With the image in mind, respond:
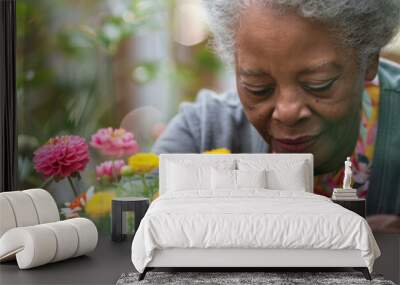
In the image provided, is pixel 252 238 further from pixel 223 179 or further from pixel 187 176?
pixel 187 176

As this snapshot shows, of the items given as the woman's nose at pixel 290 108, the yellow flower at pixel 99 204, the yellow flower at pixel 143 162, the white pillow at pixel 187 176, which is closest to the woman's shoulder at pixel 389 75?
the woman's nose at pixel 290 108

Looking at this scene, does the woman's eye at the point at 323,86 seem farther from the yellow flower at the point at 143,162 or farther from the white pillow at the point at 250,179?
the yellow flower at the point at 143,162

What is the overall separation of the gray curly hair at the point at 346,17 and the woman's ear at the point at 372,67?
45 millimetres

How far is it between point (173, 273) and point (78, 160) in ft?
8.55

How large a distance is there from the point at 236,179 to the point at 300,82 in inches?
53.8

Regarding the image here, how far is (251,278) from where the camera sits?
16.0 ft

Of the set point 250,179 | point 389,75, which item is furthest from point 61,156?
point 389,75

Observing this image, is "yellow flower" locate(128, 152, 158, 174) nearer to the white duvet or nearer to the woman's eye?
the woman's eye

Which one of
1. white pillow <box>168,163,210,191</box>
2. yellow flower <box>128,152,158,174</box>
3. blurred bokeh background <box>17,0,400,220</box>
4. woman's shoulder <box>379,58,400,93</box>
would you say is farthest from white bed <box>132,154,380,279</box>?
woman's shoulder <box>379,58,400,93</box>

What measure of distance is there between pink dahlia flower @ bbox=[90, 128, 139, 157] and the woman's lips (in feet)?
4.85

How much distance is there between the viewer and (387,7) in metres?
7.05

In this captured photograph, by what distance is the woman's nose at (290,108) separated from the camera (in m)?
7.04

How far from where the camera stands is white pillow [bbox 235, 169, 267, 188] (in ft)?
20.6

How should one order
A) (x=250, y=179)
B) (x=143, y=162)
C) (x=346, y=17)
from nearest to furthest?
(x=250, y=179), (x=346, y=17), (x=143, y=162)
